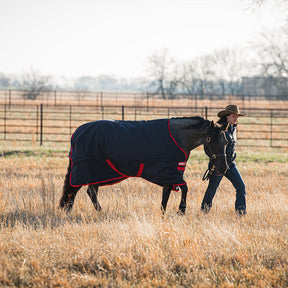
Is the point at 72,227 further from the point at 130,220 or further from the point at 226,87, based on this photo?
the point at 226,87

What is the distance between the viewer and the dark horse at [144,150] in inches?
234

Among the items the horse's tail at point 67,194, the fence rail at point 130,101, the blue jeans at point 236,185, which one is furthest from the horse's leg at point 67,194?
the fence rail at point 130,101

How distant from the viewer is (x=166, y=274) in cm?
428

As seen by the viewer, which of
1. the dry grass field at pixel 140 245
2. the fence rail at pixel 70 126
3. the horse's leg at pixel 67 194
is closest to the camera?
the dry grass field at pixel 140 245

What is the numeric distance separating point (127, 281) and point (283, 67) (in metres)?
50.1

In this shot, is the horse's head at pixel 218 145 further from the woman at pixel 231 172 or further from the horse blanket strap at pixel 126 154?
the horse blanket strap at pixel 126 154

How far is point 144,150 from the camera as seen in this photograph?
5.94 m

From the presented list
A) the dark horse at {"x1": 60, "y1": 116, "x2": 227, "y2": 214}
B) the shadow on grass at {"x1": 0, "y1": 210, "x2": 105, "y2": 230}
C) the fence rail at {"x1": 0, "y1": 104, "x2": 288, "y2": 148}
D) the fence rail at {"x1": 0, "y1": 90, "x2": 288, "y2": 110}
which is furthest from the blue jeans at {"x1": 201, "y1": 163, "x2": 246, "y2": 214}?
the fence rail at {"x1": 0, "y1": 90, "x2": 288, "y2": 110}

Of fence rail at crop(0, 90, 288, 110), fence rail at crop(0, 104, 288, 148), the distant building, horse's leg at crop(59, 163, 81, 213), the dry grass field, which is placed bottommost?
the dry grass field

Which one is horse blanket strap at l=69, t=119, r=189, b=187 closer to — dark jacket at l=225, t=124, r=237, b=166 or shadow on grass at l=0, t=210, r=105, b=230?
shadow on grass at l=0, t=210, r=105, b=230

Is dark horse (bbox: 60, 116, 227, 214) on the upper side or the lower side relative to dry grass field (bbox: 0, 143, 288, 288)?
upper

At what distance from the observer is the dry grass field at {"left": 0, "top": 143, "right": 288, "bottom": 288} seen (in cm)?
420

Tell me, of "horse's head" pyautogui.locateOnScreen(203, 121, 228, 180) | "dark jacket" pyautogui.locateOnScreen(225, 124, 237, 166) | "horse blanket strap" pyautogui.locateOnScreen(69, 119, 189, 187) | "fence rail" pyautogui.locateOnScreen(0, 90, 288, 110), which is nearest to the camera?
"horse blanket strap" pyautogui.locateOnScreen(69, 119, 189, 187)

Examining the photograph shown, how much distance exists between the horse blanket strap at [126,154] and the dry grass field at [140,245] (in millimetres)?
554
